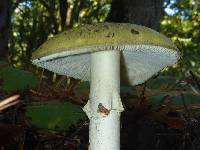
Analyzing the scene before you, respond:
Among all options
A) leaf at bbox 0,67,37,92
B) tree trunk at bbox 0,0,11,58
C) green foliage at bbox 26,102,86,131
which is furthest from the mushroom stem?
tree trunk at bbox 0,0,11,58

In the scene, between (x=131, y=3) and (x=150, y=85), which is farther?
(x=131, y=3)

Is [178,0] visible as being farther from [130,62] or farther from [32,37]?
[130,62]

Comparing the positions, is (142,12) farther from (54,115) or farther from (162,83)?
(54,115)

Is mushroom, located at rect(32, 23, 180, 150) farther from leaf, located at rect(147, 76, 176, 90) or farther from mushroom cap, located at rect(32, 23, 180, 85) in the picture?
leaf, located at rect(147, 76, 176, 90)

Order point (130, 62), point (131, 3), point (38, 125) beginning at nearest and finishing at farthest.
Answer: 1. point (38, 125)
2. point (130, 62)
3. point (131, 3)

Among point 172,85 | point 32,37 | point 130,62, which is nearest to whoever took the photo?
point 130,62

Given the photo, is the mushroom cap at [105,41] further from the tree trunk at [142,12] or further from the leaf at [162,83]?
the tree trunk at [142,12]

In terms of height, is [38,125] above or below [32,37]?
below

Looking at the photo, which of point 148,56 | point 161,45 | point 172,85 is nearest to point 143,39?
point 161,45
